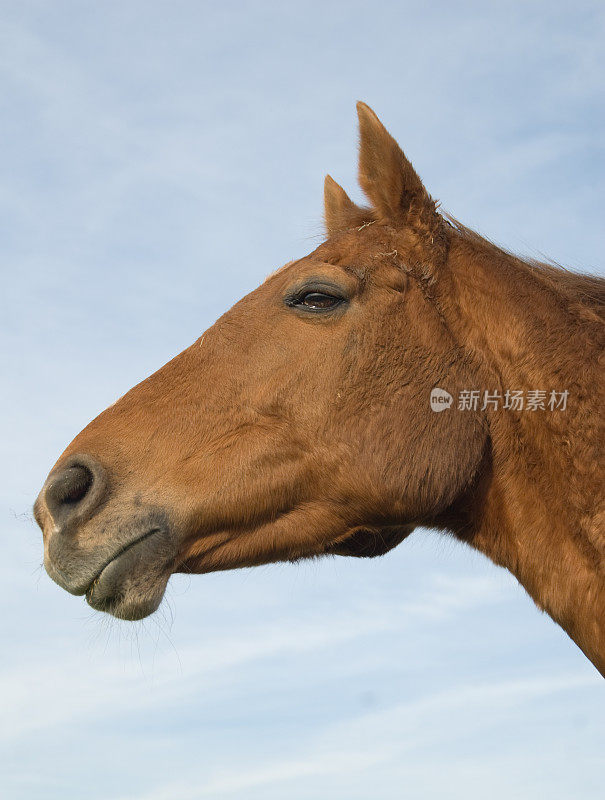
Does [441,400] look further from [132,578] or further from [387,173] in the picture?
[132,578]

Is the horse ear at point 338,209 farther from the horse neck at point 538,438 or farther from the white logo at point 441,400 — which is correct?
the white logo at point 441,400

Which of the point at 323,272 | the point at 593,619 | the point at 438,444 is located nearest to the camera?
the point at 593,619

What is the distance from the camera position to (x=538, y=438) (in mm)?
3975

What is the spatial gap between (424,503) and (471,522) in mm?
Result: 349

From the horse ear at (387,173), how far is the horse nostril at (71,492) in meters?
2.20

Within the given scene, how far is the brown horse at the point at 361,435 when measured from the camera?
154 inches

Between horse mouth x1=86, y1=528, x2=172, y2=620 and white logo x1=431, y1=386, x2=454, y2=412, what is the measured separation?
153 cm

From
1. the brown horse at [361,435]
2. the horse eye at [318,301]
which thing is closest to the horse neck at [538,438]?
the brown horse at [361,435]

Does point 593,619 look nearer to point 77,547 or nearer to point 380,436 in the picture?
point 380,436

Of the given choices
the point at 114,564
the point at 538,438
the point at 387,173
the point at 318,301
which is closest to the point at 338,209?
the point at 387,173

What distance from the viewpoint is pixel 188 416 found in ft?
13.6

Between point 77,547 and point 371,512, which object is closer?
point 77,547

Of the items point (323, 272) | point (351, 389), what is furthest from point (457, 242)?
point (351, 389)

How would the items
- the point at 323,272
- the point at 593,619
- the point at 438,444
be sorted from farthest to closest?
the point at 323,272 → the point at 438,444 → the point at 593,619
